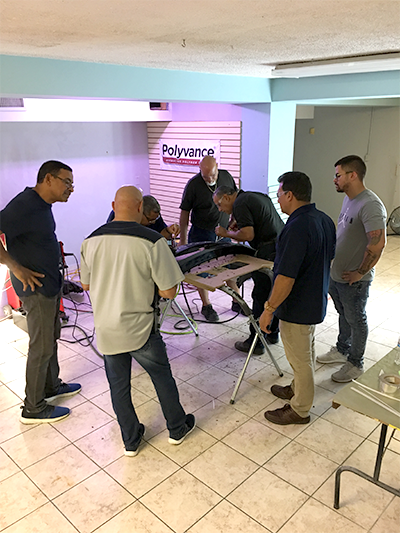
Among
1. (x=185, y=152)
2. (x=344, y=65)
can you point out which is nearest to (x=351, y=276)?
(x=344, y=65)

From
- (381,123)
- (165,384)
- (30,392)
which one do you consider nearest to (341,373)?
(165,384)

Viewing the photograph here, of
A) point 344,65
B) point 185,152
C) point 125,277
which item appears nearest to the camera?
point 125,277

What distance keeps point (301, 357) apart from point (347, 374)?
817mm

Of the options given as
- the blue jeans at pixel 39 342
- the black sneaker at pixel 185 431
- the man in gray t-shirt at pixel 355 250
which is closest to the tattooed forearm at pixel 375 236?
the man in gray t-shirt at pixel 355 250

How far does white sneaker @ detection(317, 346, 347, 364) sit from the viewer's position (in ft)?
11.7

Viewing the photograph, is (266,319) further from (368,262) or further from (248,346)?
(248,346)

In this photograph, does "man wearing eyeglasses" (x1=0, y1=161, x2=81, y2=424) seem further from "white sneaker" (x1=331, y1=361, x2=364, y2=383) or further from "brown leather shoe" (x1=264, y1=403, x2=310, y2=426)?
"white sneaker" (x1=331, y1=361, x2=364, y2=383)

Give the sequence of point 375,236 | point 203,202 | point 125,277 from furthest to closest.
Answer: point 203,202, point 375,236, point 125,277

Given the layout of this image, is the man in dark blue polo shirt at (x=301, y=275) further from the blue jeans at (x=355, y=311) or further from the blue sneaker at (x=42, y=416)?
the blue sneaker at (x=42, y=416)

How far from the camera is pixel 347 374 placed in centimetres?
329

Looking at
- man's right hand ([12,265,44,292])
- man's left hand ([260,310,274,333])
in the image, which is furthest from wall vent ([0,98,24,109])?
man's left hand ([260,310,274,333])

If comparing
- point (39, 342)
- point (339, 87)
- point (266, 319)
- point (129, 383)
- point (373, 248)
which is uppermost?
point (339, 87)

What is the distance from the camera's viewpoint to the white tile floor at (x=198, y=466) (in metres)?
2.16

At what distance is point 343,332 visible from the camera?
142 inches
